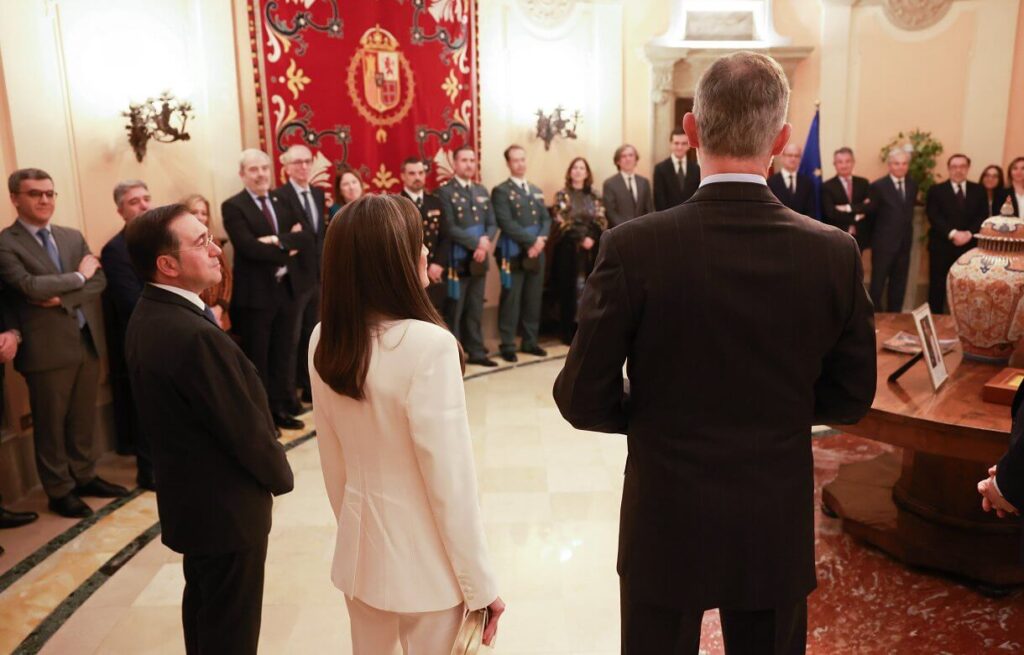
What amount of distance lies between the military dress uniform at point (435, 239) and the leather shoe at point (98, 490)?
2458 millimetres

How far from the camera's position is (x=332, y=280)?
1.44 m

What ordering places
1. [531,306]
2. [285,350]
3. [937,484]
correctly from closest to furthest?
[937,484]
[285,350]
[531,306]

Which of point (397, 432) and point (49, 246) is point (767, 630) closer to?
point (397, 432)

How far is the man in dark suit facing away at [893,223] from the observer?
7.11 m

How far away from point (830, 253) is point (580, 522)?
223 cm

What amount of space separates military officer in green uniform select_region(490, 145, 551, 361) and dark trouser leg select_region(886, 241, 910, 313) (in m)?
3.35

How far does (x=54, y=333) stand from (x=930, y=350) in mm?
3541

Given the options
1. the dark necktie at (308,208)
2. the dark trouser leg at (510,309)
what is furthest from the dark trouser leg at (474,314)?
the dark necktie at (308,208)

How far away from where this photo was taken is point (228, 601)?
6.07 ft

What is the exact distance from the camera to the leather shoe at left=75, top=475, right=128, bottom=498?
12.0 feet

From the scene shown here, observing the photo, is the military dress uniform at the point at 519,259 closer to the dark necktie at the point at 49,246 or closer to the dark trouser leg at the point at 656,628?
the dark necktie at the point at 49,246

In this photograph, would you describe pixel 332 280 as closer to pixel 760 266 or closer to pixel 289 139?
pixel 760 266

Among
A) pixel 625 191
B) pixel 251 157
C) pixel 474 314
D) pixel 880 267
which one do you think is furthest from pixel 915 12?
pixel 251 157

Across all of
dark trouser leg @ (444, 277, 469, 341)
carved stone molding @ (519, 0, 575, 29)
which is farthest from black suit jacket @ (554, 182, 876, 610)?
carved stone molding @ (519, 0, 575, 29)
